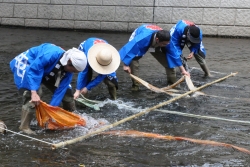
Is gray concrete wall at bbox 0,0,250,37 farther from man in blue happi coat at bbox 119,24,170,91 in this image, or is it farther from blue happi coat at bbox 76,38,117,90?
blue happi coat at bbox 76,38,117,90

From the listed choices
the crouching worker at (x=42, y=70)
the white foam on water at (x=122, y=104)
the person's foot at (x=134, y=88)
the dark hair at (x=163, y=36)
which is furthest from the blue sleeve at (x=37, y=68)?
the person's foot at (x=134, y=88)

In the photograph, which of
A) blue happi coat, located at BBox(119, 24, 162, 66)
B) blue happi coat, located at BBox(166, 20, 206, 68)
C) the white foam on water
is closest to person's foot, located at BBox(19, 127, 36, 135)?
the white foam on water

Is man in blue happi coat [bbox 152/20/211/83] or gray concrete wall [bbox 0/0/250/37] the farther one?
gray concrete wall [bbox 0/0/250/37]

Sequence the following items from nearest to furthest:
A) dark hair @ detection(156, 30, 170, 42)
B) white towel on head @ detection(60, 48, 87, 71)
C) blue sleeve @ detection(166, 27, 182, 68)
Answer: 1. white towel on head @ detection(60, 48, 87, 71)
2. dark hair @ detection(156, 30, 170, 42)
3. blue sleeve @ detection(166, 27, 182, 68)

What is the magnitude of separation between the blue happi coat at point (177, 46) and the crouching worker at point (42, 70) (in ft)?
10.1

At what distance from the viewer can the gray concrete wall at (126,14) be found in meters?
14.9

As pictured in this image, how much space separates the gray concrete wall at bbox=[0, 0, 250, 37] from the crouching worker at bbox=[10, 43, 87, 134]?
32.9ft

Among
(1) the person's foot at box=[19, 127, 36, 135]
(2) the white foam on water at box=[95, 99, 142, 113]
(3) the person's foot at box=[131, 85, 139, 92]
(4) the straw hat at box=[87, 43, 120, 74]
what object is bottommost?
(3) the person's foot at box=[131, 85, 139, 92]

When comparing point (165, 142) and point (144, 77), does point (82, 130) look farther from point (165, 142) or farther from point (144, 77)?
point (144, 77)

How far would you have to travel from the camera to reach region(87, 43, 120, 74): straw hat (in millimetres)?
6621

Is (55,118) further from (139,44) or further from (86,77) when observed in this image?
(139,44)

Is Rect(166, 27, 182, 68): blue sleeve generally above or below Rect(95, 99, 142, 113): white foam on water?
above

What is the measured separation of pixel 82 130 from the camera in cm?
593

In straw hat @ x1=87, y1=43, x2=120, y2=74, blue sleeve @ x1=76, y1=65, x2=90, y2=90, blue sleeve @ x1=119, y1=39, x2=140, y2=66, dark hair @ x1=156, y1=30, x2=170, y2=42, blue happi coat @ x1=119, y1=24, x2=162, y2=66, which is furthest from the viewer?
blue sleeve @ x1=119, y1=39, x2=140, y2=66
